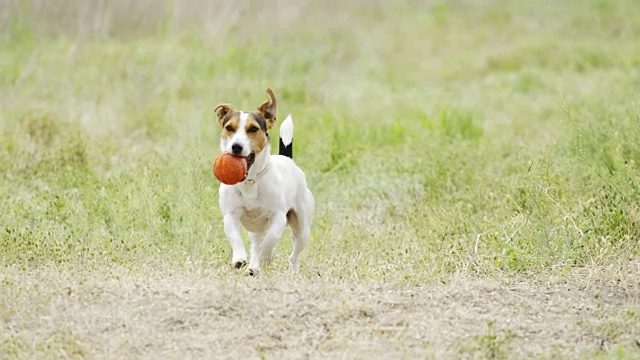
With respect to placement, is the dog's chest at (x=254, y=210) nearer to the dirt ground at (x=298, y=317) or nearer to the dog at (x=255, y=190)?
the dog at (x=255, y=190)

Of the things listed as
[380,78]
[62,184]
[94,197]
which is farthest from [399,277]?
[380,78]

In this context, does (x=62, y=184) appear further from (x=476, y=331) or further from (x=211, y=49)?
(x=211, y=49)

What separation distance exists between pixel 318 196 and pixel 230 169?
3127mm

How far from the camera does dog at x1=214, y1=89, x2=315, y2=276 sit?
7562 mm

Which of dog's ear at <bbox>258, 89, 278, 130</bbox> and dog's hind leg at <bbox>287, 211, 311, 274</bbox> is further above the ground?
dog's ear at <bbox>258, 89, 278, 130</bbox>

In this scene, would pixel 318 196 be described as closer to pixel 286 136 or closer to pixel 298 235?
pixel 286 136

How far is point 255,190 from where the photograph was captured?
7.80m

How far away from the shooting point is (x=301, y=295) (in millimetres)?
6547

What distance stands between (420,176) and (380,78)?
909 cm

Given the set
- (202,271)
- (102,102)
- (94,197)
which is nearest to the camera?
(202,271)

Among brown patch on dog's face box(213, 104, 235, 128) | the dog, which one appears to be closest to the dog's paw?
the dog

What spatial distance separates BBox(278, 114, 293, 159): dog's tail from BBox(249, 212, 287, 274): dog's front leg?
1020 millimetres

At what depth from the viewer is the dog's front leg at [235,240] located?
7316 millimetres

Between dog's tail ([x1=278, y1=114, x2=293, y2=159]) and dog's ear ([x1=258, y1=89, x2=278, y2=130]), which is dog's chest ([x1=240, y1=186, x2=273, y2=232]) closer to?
dog's ear ([x1=258, y1=89, x2=278, y2=130])
